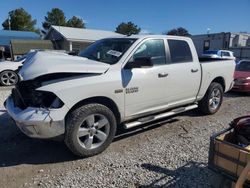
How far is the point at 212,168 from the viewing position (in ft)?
8.70

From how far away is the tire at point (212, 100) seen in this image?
5.97 m

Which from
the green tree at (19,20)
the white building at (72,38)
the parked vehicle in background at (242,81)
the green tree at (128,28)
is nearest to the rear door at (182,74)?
the parked vehicle in background at (242,81)

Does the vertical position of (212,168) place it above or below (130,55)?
below

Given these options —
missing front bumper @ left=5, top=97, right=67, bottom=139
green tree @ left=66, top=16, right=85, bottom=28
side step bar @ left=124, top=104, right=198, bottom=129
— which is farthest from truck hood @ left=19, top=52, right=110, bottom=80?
green tree @ left=66, top=16, right=85, bottom=28

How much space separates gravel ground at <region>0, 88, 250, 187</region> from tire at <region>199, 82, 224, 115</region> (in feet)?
2.94

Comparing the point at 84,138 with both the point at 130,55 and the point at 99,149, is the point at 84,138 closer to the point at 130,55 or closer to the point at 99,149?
the point at 99,149

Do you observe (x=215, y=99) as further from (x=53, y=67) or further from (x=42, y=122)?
(x=42, y=122)

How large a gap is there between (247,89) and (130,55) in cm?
632

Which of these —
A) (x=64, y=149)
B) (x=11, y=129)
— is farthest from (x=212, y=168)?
(x=11, y=129)

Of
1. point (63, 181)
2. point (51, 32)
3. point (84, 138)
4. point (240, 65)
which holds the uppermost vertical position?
point (51, 32)

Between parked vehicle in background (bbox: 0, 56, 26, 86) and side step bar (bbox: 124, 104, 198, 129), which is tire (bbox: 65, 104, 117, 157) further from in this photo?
parked vehicle in background (bbox: 0, 56, 26, 86)

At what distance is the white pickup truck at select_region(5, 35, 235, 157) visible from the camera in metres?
3.50

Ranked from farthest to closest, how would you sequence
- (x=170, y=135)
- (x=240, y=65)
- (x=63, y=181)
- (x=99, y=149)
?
(x=240, y=65), (x=170, y=135), (x=99, y=149), (x=63, y=181)

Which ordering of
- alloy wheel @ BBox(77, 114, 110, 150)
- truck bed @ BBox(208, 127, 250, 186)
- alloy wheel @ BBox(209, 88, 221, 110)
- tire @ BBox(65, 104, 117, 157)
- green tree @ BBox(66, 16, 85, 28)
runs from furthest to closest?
1. green tree @ BBox(66, 16, 85, 28)
2. alloy wheel @ BBox(209, 88, 221, 110)
3. alloy wheel @ BBox(77, 114, 110, 150)
4. tire @ BBox(65, 104, 117, 157)
5. truck bed @ BBox(208, 127, 250, 186)
